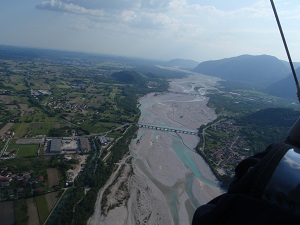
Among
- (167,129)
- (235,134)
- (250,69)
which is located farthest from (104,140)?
(250,69)

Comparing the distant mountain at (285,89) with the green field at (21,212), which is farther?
the distant mountain at (285,89)

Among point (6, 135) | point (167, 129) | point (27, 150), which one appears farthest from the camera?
point (167, 129)

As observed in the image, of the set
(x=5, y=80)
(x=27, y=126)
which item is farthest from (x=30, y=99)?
(x=5, y=80)

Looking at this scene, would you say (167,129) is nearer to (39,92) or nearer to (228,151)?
(228,151)

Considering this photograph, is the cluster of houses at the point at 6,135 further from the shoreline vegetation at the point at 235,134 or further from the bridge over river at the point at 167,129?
the shoreline vegetation at the point at 235,134

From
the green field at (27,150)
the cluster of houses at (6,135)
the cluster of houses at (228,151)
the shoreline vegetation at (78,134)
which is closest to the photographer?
Result: the shoreline vegetation at (78,134)

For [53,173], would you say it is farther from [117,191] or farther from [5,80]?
[5,80]

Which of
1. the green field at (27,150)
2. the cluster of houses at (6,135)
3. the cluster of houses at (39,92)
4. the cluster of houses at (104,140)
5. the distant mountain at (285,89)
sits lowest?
the distant mountain at (285,89)

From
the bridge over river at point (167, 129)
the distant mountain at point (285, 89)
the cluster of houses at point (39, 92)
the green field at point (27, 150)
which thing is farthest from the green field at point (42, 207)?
the distant mountain at point (285, 89)

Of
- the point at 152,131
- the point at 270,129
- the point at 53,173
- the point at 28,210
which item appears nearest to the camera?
the point at 28,210
